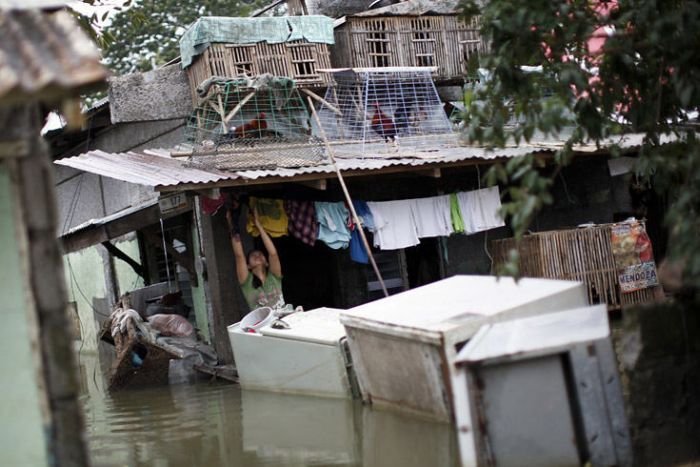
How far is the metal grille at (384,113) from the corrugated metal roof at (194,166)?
0.66 metres

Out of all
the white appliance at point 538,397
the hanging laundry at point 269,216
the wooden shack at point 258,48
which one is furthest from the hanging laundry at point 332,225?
the white appliance at point 538,397

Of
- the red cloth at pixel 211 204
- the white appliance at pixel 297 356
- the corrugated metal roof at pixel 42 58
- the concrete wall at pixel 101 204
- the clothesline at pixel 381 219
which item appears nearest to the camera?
the corrugated metal roof at pixel 42 58

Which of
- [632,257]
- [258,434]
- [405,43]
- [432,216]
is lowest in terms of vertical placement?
[258,434]

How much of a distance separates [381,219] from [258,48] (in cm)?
313

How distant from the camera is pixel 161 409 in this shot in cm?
1137

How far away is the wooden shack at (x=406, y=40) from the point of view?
15023mm

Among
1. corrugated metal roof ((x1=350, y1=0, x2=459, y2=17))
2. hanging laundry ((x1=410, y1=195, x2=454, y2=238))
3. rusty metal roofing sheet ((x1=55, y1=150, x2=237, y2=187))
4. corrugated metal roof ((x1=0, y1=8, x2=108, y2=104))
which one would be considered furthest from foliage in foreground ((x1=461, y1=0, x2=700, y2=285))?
corrugated metal roof ((x1=350, y1=0, x2=459, y2=17))

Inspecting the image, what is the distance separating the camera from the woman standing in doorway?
41.8 ft

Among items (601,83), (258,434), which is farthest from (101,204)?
(601,83)

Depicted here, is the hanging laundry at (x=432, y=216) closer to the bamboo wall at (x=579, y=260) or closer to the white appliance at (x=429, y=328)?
the bamboo wall at (x=579, y=260)

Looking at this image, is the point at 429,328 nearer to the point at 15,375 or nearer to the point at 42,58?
the point at 15,375

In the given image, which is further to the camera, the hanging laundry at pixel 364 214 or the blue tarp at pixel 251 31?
the blue tarp at pixel 251 31

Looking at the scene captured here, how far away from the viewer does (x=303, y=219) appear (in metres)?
13.1

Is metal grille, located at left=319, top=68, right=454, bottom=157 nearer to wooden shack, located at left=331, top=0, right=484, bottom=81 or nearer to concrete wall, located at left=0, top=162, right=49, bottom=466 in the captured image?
wooden shack, located at left=331, top=0, right=484, bottom=81
